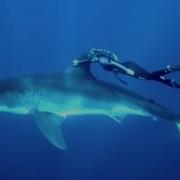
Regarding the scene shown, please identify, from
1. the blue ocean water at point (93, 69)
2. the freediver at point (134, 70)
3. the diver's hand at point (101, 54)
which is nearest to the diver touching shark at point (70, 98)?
the diver's hand at point (101, 54)

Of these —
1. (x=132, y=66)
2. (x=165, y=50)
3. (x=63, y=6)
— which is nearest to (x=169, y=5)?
(x=165, y=50)

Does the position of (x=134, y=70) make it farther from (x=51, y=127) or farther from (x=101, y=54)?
(x=51, y=127)

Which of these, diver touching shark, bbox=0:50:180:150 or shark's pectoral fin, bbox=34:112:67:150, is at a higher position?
diver touching shark, bbox=0:50:180:150

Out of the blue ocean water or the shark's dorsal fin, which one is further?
the blue ocean water

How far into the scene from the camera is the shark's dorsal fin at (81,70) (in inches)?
241

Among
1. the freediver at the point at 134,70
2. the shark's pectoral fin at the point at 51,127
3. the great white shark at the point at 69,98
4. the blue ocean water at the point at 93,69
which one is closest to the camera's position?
the shark's pectoral fin at the point at 51,127

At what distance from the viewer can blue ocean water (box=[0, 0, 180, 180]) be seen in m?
13.5

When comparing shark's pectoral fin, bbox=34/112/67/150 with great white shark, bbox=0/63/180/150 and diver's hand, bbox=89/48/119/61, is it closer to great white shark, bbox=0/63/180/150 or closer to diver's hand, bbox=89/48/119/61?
great white shark, bbox=0/63/180/150

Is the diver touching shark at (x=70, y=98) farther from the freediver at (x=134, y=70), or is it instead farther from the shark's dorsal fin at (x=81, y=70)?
the freediver at (x=134, y=70)

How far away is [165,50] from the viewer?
19.2 metres

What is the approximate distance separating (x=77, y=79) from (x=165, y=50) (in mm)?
13627

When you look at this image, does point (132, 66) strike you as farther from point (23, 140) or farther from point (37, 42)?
point (37, 42)

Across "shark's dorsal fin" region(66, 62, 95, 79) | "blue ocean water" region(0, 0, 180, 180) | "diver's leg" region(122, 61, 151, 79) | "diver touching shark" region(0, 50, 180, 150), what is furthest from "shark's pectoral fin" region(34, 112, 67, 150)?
"blue ocean water" region(0, 0, 180, 180)

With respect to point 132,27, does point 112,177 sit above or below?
below
